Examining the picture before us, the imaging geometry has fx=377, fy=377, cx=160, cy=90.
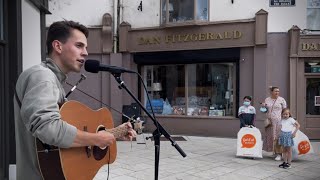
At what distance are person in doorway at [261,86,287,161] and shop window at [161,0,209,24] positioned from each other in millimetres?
4905

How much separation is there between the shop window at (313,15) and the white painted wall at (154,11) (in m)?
0.18

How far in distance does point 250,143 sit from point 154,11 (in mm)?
6649

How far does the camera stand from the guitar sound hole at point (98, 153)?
2548 mm

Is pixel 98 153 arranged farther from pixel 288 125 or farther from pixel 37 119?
pixel 288 125

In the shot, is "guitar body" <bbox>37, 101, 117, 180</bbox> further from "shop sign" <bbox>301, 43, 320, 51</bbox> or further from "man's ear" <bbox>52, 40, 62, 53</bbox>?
"shop sign" <bbox>301, 43, 320, 51</bbox>

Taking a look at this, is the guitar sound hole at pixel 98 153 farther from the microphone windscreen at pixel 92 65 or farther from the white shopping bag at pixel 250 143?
the white shopping bag at pixel 250 143

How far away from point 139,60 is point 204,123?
3.25 metres

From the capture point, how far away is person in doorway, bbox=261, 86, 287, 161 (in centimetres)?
854

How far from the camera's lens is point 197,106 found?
13422 mm

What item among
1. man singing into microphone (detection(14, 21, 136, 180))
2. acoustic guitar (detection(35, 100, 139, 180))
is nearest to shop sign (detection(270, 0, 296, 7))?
acoustic guitar (detection(35, 100, 139, 180))

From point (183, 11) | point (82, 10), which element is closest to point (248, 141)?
point (183, 11)

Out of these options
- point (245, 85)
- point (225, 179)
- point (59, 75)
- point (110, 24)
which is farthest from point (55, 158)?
point (110, 24)

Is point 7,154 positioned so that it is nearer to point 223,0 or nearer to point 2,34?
point 2,34

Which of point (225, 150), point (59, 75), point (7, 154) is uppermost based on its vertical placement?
point (59, 75)
